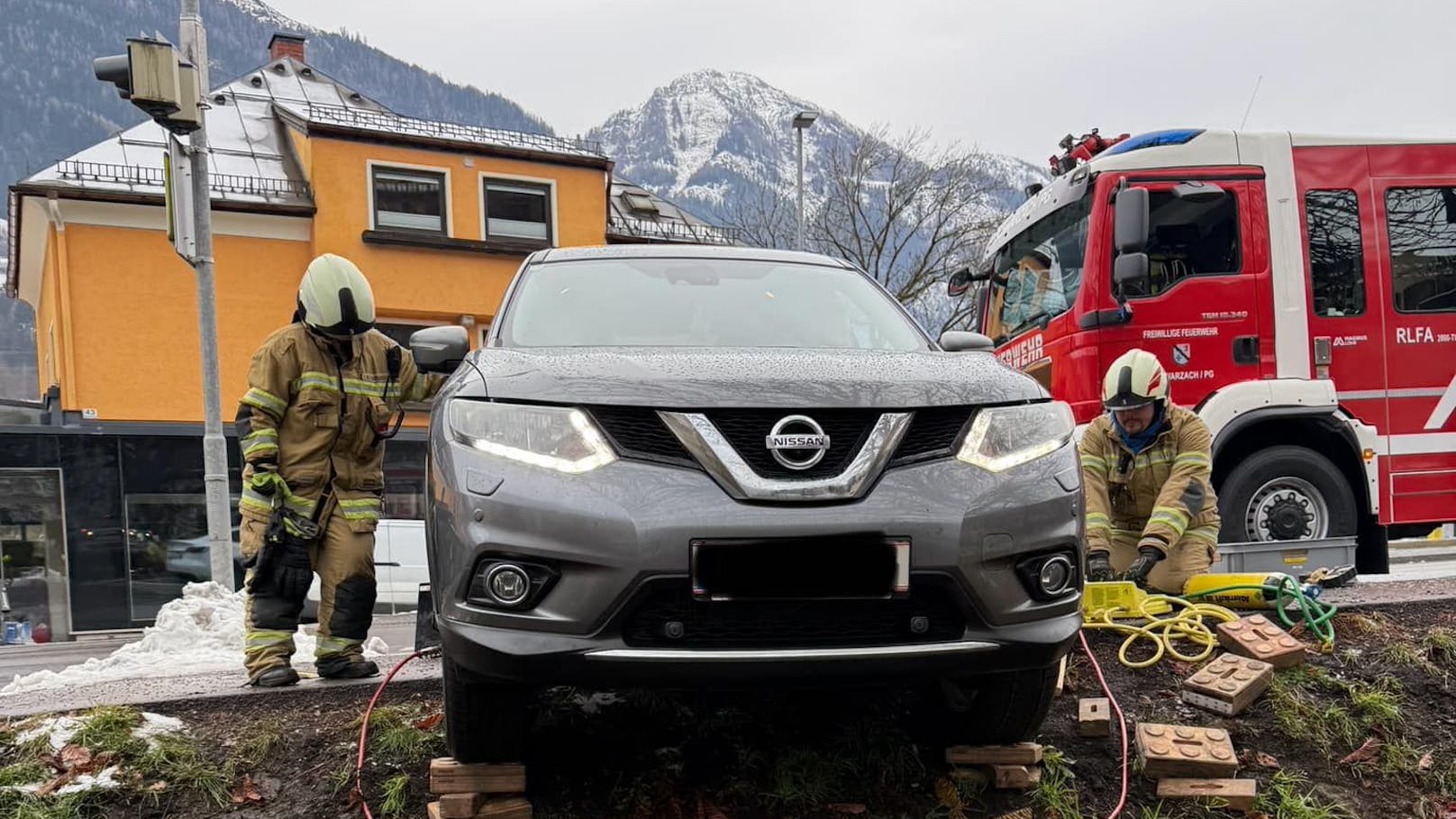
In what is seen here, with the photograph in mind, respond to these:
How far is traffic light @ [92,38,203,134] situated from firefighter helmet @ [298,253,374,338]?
4.17m

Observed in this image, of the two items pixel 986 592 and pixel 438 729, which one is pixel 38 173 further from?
pixel 986 592

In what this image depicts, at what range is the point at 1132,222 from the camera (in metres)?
5.75

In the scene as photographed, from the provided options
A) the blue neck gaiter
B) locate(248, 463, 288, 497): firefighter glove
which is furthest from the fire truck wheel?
locate(248, 463, 288, 497): firefighter glove

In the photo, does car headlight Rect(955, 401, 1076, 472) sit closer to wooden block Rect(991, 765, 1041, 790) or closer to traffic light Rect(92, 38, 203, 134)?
wooden block Rect(991, 765, 1041, 790)

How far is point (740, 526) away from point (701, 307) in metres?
1.34

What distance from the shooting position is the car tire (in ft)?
8.42

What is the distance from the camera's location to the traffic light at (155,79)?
7.02 meters

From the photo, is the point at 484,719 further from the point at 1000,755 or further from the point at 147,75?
the point at 147,75

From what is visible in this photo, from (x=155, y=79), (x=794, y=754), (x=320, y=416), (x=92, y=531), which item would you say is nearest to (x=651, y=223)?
(x=92, y=531)

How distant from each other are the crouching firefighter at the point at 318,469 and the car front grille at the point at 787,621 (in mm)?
2314

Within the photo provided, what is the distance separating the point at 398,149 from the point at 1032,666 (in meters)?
17.5

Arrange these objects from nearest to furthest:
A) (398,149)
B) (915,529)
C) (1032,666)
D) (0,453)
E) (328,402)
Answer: (915,529) → (1032,666) → (328,402) → (0,453) → (398,149)

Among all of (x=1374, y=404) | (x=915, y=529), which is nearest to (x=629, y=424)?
(x=915, y=529)

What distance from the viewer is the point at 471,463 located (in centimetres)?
235
